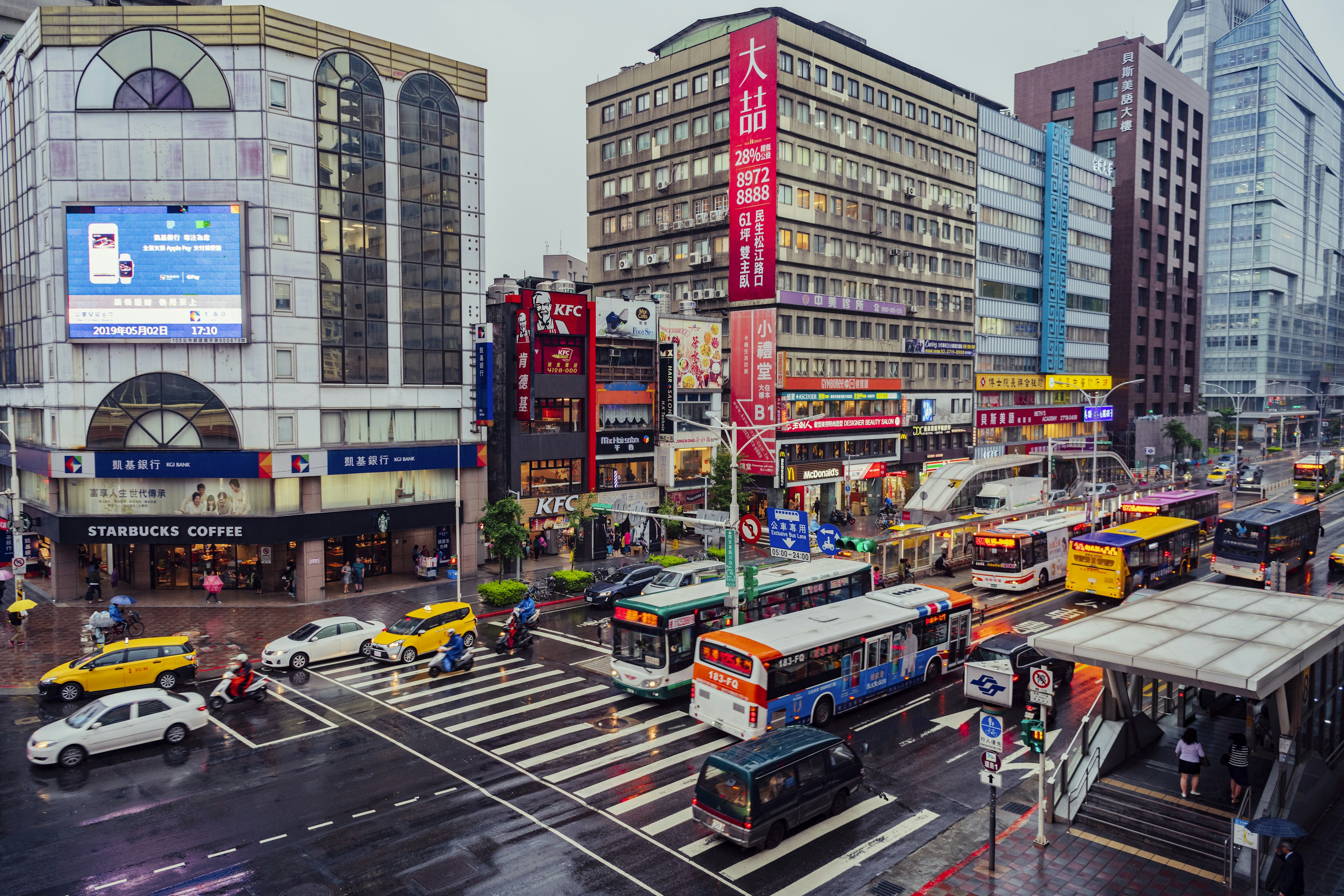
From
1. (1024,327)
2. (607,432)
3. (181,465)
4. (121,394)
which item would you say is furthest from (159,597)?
(1024,327)

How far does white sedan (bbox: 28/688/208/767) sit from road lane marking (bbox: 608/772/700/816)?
12639mm

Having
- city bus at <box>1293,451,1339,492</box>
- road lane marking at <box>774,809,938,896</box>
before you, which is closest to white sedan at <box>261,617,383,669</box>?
road lane marking at <box>774,809,938,896</box>

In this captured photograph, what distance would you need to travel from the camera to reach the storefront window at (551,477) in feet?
164

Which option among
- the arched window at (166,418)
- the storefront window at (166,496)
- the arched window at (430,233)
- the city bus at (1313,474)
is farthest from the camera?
the city bus at (1313,474)

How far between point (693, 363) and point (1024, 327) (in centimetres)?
4791

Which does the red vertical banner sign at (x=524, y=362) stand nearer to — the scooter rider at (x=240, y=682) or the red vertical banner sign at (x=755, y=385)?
the red vertical banner sign at (x=755, y=385)

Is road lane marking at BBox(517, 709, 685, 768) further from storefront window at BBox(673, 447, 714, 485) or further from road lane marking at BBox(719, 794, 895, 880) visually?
storefront window at BBox(673, 447, 714, 485)

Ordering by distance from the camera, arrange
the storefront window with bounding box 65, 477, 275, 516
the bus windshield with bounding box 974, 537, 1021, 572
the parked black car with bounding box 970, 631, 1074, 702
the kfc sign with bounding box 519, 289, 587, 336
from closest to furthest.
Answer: the parked black car with bounding box 970, 631, 1074, 702 → the storefront window with bounding box 65, 477, 275, 516 → the bus windshield with bounding box 974, 537, 1021, 572 → the kfc sign with bounding box 519, 289, 587, 336

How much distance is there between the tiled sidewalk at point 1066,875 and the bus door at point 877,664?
7.97 metres

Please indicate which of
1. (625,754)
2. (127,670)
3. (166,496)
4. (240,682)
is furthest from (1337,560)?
(166,496)

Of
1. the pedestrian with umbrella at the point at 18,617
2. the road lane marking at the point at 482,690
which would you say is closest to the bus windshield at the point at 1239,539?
the road lane marking at the point at 482,690

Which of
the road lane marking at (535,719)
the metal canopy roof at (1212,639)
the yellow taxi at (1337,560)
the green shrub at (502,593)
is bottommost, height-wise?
the road lane marking at (535,719)

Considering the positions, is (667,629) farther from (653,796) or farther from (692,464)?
(692,464)

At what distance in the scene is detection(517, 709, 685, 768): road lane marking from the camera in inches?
870
